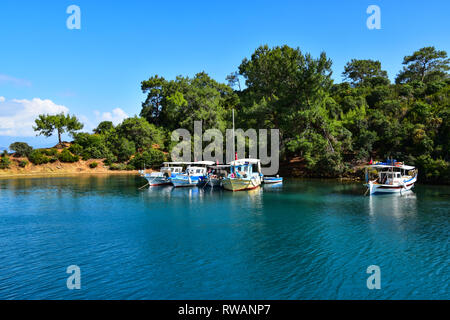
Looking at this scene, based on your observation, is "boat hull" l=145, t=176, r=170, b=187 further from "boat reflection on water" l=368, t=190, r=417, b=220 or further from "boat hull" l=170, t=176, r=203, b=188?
"boat reflection on water" l=368, t=190, r=417, b=220

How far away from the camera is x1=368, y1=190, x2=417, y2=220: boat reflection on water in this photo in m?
27.7

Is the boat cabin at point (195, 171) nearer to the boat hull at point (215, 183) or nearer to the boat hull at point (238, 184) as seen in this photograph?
the boat hull at point (215, 183)

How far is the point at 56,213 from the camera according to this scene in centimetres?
2934

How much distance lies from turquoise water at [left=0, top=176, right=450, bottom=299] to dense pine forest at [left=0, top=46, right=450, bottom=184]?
80.9 ft

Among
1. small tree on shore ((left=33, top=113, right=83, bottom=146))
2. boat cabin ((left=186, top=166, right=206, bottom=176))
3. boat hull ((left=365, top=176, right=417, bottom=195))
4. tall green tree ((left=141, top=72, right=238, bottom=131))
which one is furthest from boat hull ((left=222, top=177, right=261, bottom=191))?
small tree on shore ((left=33, top=113, right=83, bottom=146))

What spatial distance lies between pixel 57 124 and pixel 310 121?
240 feet

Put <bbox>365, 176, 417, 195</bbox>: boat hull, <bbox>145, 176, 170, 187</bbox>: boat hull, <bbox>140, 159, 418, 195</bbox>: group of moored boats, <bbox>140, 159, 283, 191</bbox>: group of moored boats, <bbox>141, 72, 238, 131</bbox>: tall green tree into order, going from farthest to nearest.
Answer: <bbox>141, 72, 238, 131</bbox>: tall green tree < <bbox>145, 176, 170, 187</bbox>: boat hull < <bbox>140, 159, 283, 191</bbox>: group of moored boats < <bbox>140, 159, 418, 195</bbox>: group of moored boats < <bbox>365, 176, 417, 195</bbox>: boat hull

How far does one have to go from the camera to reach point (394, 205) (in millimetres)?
31812

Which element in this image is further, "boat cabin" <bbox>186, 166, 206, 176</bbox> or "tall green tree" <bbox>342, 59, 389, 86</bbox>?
"tall green tree" <bbox>342, 59, 389, 86</bbox>

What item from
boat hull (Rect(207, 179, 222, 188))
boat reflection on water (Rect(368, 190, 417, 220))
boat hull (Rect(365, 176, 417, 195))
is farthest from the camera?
boat hull (Rect(207, 179, 222, 188))

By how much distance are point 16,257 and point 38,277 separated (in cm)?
405

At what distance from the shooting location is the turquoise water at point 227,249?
13.5m

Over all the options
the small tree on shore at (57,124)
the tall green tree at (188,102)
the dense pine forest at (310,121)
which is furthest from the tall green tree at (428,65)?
the small tree on shore at (57,124)
